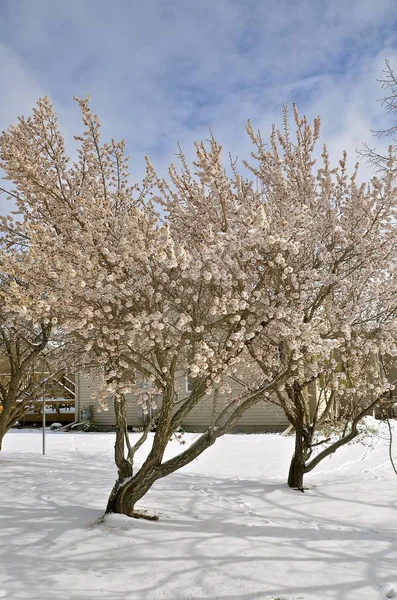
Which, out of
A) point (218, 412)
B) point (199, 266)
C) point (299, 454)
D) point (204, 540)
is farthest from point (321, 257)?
point (218, 412)

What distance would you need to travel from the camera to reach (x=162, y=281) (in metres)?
5.31

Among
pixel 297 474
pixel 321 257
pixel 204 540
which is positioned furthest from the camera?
pixel 297 474

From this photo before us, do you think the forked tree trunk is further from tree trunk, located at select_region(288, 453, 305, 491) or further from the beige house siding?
the beige house siding

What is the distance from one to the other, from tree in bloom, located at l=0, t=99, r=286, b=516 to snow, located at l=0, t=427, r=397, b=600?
0.80 m

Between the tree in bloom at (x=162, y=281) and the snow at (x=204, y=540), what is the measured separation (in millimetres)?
802

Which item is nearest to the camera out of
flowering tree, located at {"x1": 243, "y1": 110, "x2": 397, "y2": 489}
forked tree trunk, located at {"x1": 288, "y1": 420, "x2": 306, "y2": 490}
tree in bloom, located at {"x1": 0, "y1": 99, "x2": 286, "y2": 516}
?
tree in bloom, located at {"x1": 0, "y1": 99, "x2": 286, "y2": 516}

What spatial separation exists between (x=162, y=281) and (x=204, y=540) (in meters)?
2.66

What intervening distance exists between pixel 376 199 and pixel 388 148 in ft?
2.37

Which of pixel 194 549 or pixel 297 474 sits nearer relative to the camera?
pixel 194 549

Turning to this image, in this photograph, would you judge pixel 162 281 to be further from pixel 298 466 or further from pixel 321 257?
pixel 298 466

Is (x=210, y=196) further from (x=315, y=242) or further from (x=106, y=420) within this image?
(x=106, y=420)

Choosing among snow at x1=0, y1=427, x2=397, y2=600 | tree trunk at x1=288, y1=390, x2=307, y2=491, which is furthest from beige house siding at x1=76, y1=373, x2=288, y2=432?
tree trunk at x1=288, y1=390, x2=307, y2=491

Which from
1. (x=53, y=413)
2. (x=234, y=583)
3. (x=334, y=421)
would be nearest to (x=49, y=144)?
(x=234, y=583)

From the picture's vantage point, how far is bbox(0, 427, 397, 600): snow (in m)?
4.07
